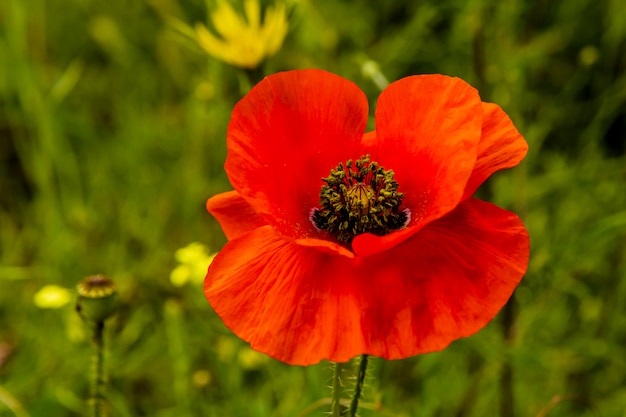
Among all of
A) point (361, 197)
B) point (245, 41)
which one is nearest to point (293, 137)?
point (361, 197)

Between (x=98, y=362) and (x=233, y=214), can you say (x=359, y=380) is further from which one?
(x=98, y=362)

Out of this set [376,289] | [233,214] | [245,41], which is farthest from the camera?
[245,41]

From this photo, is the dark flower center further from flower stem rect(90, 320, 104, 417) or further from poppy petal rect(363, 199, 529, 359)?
flower stem rect(90, 320, 104, 417)

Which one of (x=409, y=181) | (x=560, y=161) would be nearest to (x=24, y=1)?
(x=560, y=161)

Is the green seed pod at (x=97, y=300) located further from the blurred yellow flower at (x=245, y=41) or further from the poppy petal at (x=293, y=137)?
the blurred yellow flower at (x=245, y=41)

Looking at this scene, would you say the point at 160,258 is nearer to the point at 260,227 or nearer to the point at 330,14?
the point at 330,14

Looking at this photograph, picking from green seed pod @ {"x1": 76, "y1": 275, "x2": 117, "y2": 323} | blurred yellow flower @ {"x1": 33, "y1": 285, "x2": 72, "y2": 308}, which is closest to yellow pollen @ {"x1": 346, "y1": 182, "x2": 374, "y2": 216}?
green seed pod @ {"x1": 76, "y1": 275, "x2": 117, "y2": 323}
